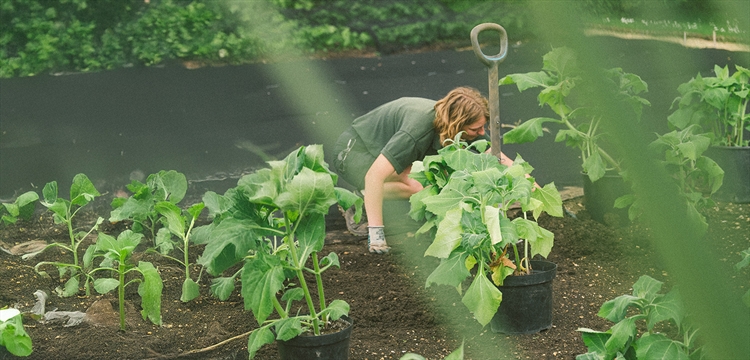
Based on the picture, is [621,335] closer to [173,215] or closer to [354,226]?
[173,215]

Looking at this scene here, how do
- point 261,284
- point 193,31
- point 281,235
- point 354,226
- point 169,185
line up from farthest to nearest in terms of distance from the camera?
1. point 193,31
2. point 354,226
3. point 169,185
4. point 281,235
5. point 261,284

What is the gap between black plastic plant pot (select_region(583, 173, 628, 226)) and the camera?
147 inches

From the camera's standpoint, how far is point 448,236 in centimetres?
245

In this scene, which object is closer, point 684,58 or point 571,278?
point 684,58

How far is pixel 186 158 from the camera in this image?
5.63 metres

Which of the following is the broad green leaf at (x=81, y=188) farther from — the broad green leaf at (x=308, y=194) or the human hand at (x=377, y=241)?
the human hand at (x=377, y=241)

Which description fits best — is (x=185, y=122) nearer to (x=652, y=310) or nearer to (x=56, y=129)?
(x=56, y=129)

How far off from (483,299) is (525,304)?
306 mm

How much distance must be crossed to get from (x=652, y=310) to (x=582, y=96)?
2.01 m

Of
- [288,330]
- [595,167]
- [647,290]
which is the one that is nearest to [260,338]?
[288,330]

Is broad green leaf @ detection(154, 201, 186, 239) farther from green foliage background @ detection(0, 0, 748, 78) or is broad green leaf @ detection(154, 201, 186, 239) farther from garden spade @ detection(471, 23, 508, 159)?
green foliage background @ detection(0, 0, 748, 78)

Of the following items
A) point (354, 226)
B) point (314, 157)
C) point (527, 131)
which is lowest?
point (354, 226)

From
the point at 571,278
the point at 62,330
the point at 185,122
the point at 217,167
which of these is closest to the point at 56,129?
the point at 185,122

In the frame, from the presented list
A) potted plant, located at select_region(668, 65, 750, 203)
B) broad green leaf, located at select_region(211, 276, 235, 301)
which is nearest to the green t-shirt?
potted plant, located at select_region(668, 65, 750, 203)
